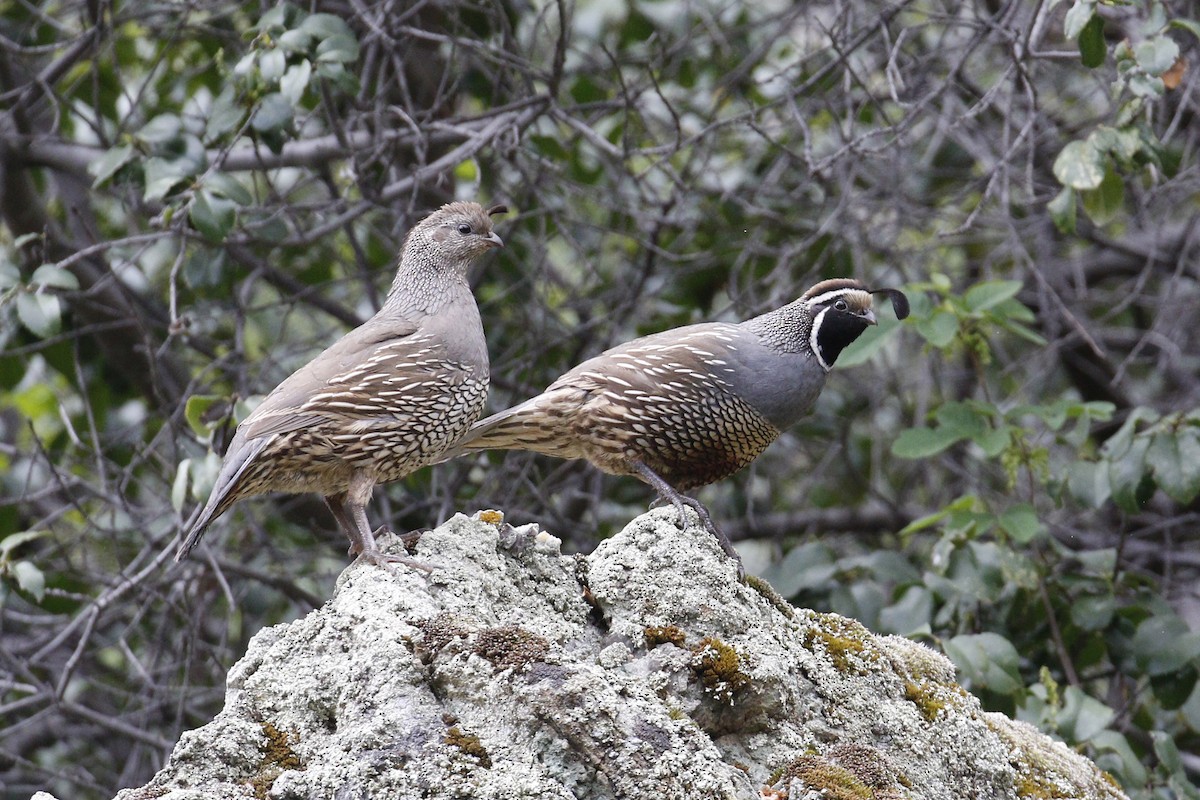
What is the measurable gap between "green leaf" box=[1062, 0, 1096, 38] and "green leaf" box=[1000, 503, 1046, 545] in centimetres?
171

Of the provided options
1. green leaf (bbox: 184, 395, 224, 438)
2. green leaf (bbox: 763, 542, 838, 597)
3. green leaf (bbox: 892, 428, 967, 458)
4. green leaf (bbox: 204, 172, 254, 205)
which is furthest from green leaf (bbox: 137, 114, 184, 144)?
green leaf (bbox: 892, 428, 967, 458)

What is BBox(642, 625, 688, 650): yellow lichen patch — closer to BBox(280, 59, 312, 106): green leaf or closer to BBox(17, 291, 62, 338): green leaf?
BBox(280, 59, 312, 106): green leaf

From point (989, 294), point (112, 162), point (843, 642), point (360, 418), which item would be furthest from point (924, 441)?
point (112, 162)

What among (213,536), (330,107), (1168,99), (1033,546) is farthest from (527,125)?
(1168,99)

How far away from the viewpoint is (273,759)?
2590 millimetres

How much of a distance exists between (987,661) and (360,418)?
219 cm

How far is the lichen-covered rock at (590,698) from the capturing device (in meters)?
2.45

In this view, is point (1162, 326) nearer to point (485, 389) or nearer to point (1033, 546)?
point (1033, 546)

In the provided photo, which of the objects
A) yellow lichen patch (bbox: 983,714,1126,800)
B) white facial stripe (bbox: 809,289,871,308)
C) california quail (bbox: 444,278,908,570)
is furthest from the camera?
white facial stripe (bbox: 809,289,871,308)

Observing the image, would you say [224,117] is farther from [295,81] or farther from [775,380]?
[775,380]

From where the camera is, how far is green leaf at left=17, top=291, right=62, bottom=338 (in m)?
4.91

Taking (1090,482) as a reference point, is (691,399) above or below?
above

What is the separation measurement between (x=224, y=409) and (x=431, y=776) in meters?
2.89

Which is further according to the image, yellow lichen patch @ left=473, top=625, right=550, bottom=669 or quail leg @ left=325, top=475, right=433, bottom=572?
quail leg @ left=325, top=475, right=433, bottom=572
